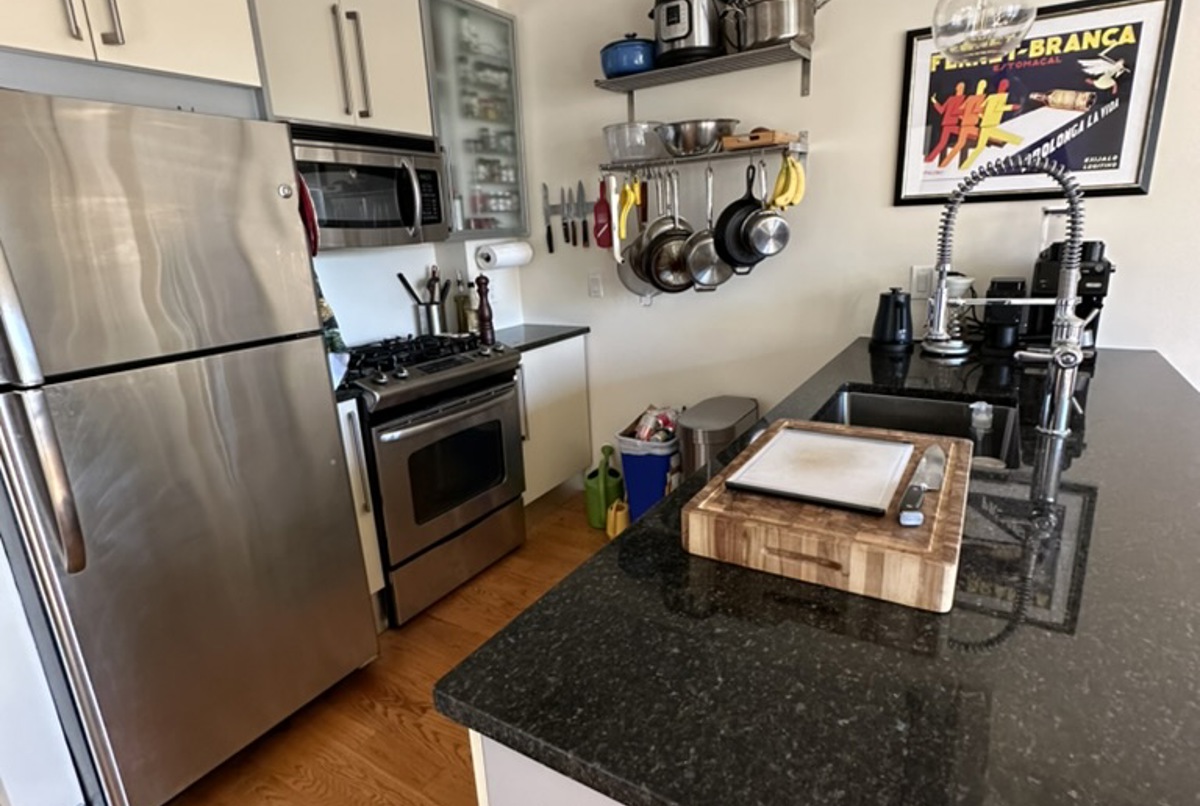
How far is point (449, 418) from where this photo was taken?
2.17 m

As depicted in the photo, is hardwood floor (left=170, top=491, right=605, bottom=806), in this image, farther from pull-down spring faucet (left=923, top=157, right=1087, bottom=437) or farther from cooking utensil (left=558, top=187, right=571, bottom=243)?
cooking utensil (left=558, top=187, right=571, bottom=243)

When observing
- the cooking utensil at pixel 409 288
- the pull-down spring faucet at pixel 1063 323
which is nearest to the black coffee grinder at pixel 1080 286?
the pull-down spring faucet at pixel 1063 323

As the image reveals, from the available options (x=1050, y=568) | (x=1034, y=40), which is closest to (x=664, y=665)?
(x=1050, y=568)

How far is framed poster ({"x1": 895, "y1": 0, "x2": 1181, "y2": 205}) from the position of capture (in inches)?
70.0

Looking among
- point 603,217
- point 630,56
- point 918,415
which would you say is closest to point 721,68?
point 630,56

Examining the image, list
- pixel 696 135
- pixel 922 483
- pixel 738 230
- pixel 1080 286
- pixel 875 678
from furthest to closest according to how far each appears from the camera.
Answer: pixel 738 230 → pixel 696 135 → pixel 1080 286 → pixel 922 483 → pixel 875 678

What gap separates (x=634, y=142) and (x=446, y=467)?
1.37 metres

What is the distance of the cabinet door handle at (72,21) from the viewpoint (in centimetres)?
137

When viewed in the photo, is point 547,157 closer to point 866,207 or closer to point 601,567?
point 866,207

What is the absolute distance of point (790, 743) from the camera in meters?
0.54

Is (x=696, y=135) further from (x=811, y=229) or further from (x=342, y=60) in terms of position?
(x=342, y=60)

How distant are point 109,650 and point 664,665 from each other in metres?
1.31

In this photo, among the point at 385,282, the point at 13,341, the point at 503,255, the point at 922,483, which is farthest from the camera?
the point at 503,255

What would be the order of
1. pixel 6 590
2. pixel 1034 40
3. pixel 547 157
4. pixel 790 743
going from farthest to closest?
1. pixel 547 157
2. pixel 1034 40
3. pixel 6 590
4. pixel 790 743
